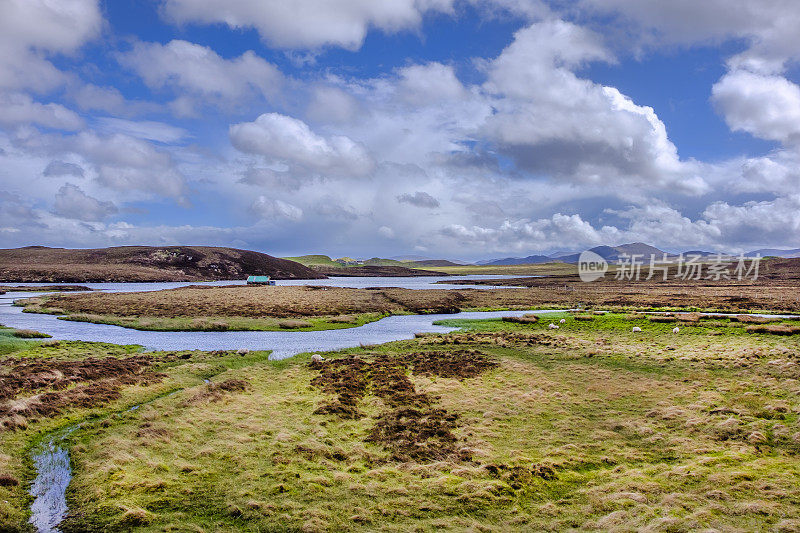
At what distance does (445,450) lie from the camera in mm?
17672

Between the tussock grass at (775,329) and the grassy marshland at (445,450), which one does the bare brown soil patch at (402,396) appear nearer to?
the grassy marshland at (445,450)

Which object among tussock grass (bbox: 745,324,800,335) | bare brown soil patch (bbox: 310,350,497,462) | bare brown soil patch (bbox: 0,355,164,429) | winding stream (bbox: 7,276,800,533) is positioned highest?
tussock grass (bbox: 745,324,800,335)

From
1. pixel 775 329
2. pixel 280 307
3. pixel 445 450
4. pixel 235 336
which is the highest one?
pixel 775 329

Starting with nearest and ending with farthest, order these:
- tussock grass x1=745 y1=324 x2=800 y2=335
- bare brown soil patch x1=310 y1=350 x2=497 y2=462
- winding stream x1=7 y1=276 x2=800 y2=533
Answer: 1. bare brown soil patch x1=310 y1=350 x2=497 y2=462
2. winding stream x1=7 y1=276 x2=800 y2=533
3. tussock grass x1=745 y1=324 x2=800 y2=335

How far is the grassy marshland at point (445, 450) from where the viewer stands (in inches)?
503

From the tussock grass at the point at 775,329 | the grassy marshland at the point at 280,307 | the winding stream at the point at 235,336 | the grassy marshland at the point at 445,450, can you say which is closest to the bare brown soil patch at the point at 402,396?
the grassy marshland at the point at 445,450

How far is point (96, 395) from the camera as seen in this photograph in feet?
76.9

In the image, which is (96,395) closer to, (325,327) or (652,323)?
(325,327)

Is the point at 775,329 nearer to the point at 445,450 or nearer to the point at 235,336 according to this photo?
the point at 445,450

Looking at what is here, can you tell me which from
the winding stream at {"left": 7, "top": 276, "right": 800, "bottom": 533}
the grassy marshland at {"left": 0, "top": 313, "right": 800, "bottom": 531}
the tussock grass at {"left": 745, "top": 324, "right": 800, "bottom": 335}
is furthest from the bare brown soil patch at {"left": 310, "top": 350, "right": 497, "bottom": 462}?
the tussock grass at {"left": 745, "top": 324, "right": 800, "bottom": 335}

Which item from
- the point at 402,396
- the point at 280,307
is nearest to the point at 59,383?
the point at 402,396

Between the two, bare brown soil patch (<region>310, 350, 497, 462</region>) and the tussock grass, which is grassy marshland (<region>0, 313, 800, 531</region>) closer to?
bare brown soil patch (<region>310, 350, 497, 462</region>)

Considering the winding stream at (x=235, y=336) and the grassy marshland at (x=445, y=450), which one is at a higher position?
the grassy marshland at (x=445, y=450)

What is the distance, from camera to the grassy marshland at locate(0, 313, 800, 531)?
12.8 meters
